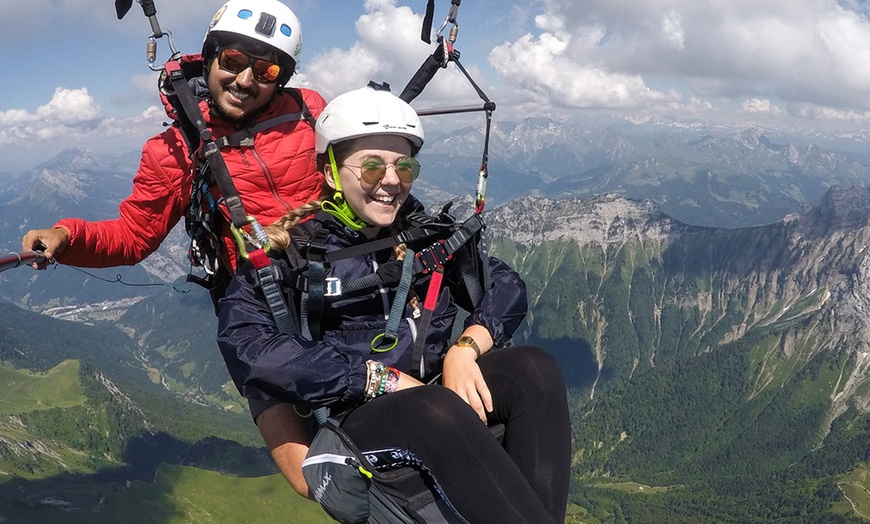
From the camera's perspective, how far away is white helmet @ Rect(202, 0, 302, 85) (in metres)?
8.27

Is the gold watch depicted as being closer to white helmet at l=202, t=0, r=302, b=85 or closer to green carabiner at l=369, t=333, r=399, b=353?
green carabiner at l=369, t=333, r=399, b=353

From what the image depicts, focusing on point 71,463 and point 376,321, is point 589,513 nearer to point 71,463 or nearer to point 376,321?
point 71,463

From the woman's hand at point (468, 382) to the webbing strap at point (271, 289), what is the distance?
1914 mm

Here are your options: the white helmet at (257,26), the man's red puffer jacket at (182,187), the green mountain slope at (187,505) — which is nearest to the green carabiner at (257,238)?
the man's red puffer jacket at (182,187)

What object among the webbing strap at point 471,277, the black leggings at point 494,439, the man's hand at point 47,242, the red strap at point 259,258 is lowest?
the black leggings at point 494,439

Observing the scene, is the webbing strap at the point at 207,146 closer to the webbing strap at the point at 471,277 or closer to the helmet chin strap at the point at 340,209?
the helmet chin strap at the point at 340,209

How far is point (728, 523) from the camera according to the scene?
639 feet

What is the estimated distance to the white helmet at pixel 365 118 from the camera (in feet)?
23.6

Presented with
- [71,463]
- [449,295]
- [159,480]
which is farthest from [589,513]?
[449,295]

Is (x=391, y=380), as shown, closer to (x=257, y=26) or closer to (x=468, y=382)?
(x=468, y=382)

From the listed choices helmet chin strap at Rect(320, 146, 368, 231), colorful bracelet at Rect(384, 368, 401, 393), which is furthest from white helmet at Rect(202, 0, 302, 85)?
colorful bracelet at Rect(384, 368, 401, 393)

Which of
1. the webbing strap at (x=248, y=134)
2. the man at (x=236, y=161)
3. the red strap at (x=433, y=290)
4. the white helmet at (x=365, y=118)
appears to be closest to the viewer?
the white helmet at (x=365, y=118)

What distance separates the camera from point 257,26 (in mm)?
8344

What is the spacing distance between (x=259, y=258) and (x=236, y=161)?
2.54 meters
